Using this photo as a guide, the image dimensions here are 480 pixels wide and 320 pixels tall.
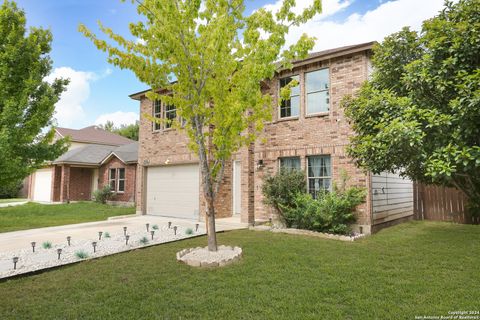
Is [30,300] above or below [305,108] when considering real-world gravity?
below

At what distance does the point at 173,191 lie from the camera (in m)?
13.8

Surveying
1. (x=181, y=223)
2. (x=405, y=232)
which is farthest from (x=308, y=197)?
(x=181, y=223)

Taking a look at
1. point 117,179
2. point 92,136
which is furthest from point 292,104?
point 92,136

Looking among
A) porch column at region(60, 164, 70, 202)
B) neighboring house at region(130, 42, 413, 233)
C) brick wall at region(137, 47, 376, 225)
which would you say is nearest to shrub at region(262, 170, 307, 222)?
neighboring house at region(130, 42, 413, 233)

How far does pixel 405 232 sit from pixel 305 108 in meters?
5.13

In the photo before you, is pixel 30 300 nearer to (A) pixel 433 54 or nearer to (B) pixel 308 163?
(A) pixel 433 54

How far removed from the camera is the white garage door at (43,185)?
24.0m

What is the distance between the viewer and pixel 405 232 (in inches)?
370

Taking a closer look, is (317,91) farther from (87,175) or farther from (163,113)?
(87,175)

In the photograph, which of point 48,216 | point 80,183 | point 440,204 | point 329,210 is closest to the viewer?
point 329,210

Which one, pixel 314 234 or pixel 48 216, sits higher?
pixel 314 234

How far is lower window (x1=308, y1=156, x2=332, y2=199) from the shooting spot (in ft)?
32.8

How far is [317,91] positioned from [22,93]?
8.73m

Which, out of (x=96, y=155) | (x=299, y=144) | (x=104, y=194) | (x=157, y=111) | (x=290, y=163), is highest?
(x=157, y=111)
